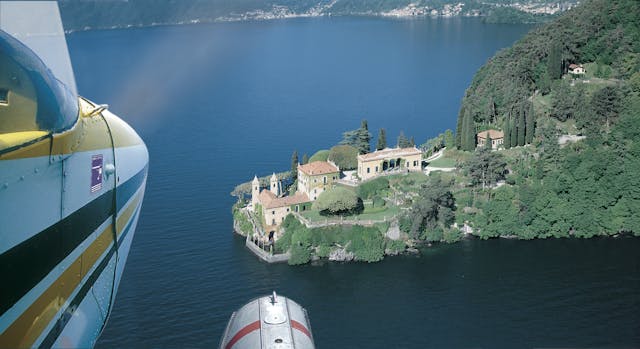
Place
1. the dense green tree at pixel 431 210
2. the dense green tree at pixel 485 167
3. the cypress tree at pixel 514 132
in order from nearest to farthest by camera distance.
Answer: the dense green tree at pixel 431 210
the dense green tree at pixel 485 167
the cypress tree at pixel 514 132

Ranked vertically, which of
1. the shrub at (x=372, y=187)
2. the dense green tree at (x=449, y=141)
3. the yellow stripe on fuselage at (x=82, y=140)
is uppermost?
the yellow stripe on fuselage at (x=82, y=140)

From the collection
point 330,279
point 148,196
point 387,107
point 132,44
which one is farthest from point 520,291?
point 132,44

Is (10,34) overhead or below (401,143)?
overhead

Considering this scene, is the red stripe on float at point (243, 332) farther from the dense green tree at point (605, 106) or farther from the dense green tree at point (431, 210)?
the dense green tree at point (605, 106)

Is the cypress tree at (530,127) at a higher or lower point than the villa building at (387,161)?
higher

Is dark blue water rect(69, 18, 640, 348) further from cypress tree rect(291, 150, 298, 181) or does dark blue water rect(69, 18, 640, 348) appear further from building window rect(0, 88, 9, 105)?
building window rect(0, 88, 9, 105)

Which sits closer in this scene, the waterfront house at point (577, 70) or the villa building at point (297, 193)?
the villa building at point (297, 193)

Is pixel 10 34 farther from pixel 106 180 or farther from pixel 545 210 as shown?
pixel 545 210

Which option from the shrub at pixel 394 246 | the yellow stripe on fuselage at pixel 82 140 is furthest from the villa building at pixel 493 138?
the yellow stripe on fuselage at pixel 82 140
